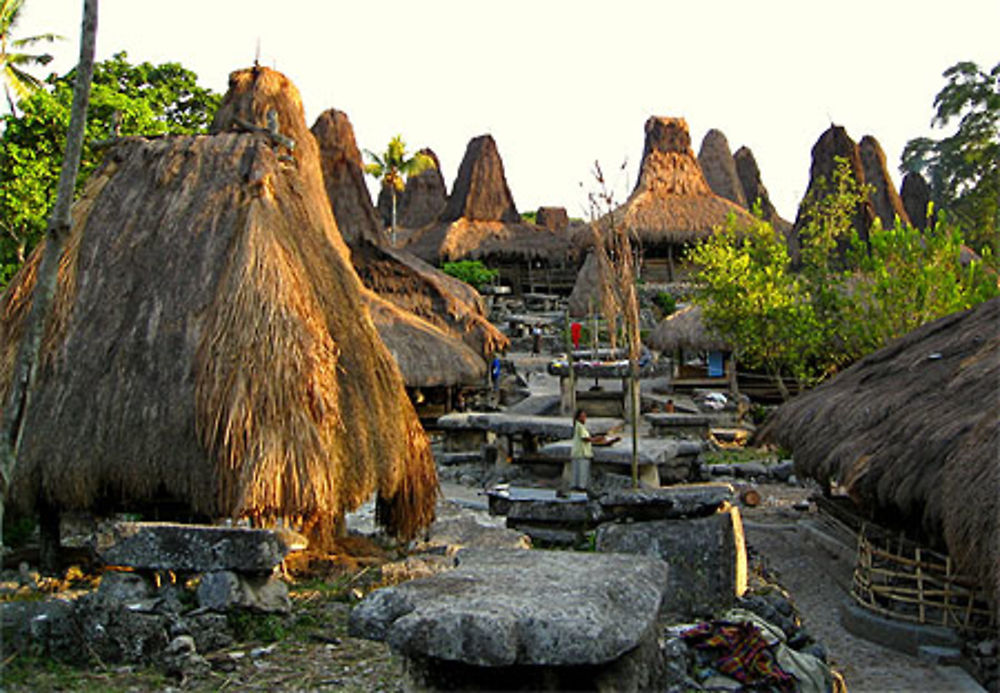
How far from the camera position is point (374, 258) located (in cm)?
2234

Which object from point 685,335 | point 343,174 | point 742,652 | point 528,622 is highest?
point 343,174

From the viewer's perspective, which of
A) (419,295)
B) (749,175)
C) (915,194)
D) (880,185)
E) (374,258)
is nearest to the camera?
(374,258)

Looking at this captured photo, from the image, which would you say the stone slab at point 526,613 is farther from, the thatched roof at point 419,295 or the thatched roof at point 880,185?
the thatched roof at point 880,185

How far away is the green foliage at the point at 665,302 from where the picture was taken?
34.5 metres

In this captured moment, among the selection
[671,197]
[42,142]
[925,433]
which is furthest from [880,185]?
[925,433]

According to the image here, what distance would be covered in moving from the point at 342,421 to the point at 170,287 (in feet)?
6.17

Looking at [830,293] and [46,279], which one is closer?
[46,279]

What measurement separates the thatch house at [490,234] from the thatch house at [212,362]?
3042 cm

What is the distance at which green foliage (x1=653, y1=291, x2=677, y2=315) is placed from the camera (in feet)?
113

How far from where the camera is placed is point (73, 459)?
7719mm

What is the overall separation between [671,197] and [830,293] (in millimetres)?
19949

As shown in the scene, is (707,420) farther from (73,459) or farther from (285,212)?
(73,459)

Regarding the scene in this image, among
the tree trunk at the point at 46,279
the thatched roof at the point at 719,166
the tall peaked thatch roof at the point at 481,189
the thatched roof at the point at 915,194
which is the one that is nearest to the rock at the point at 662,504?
the tree trunk at the point at 46,279

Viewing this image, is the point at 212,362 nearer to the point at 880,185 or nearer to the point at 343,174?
the point at 343,174
